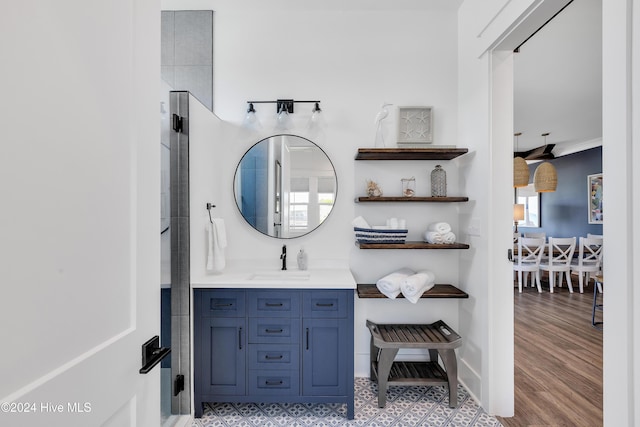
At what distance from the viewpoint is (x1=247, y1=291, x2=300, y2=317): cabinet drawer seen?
193 cm

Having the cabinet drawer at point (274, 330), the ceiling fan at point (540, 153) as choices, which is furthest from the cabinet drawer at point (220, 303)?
the ceiling fan at point (540, 153)

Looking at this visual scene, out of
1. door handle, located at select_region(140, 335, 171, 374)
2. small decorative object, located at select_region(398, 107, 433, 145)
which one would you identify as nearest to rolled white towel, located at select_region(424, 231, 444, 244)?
small decorative object, located at select_region(398, 107, 433, 145)

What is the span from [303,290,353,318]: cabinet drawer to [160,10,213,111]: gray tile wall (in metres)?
1.73

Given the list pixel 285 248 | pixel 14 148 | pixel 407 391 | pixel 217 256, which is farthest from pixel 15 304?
pixel 407 391

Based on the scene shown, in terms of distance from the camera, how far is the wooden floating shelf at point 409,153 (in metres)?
2.20

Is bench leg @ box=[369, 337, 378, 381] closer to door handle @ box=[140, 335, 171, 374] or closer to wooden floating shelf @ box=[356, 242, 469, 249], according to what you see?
wooden floating shelf @ box=[356, 242, 469, 249]

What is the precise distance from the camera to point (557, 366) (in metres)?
2.58

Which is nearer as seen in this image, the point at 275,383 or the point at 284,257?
the point at 275,383

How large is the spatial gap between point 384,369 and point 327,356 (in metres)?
0.42

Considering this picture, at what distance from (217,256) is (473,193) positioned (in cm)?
191

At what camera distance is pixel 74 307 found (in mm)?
643

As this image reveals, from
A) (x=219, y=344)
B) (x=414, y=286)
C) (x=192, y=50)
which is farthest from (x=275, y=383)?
(x=192, y=50)

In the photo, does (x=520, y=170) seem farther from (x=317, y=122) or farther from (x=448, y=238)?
(x=317, y=122)
